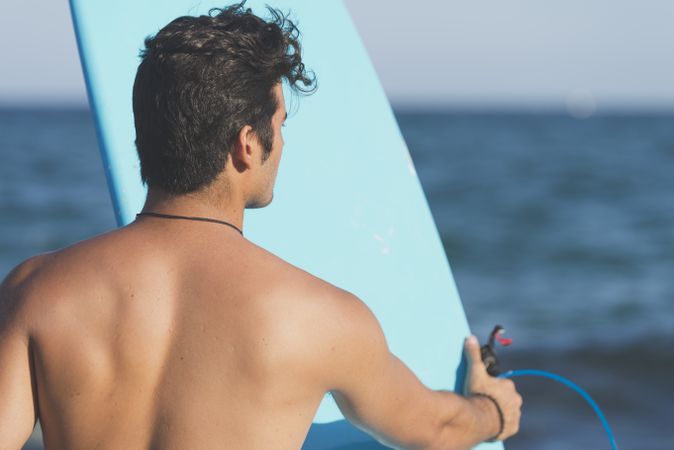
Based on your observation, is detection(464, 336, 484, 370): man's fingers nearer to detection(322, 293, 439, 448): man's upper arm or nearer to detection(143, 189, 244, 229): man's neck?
detection(322, 293, 439, 448): man's upper arm

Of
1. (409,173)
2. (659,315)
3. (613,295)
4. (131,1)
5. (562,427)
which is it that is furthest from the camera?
(613,295)

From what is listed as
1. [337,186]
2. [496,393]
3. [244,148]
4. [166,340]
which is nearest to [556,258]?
[337,186]

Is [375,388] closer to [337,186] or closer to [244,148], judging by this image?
[244,148]

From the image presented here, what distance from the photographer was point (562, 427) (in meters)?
4.79

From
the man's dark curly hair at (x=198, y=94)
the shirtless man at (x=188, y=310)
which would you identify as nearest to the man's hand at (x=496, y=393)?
the shirtless man at (x=188, y=310)

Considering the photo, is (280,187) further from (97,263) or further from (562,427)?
(562,427)

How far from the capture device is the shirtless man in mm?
1361

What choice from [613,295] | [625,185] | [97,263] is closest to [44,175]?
[625,185]

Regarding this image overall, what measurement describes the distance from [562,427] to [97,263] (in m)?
3.86

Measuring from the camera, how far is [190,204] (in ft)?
4.74

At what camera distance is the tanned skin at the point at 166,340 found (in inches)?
53.5

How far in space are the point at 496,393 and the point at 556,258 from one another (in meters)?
7.02

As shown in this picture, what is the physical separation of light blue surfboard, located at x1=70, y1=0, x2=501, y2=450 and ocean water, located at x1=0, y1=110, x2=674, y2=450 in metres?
2.30

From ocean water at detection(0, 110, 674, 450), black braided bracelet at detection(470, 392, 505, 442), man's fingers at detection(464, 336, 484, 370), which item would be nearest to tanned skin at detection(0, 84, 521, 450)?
black braided bracelet at detection(470, 392, 505, 442)
